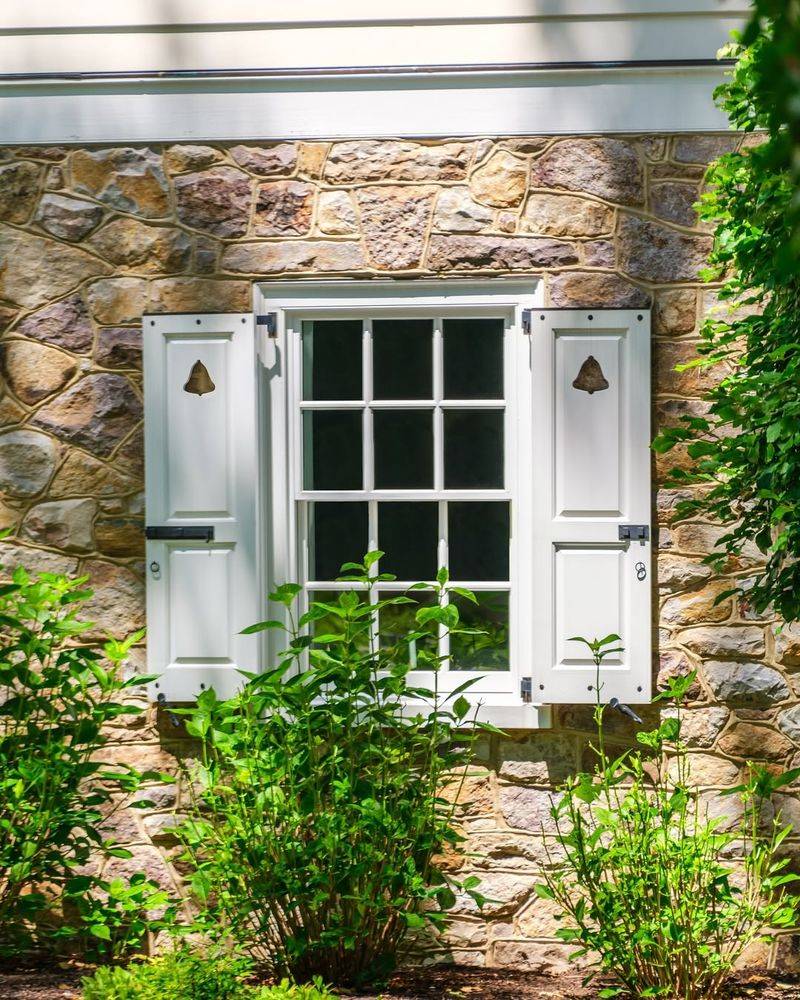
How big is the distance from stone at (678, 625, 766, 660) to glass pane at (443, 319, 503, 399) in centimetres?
112

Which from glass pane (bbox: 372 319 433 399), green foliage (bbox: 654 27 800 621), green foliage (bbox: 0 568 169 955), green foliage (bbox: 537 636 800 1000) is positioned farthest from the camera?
glass pane (bbox: 372 319 433 399)

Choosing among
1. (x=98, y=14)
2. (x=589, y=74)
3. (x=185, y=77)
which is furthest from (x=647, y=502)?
(x=98, y=14)

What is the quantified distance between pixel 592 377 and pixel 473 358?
44 cm

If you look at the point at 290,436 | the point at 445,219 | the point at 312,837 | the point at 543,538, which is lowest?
the point at 312,837

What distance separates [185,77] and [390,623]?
82.0 inches

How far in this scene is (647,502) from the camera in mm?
3410

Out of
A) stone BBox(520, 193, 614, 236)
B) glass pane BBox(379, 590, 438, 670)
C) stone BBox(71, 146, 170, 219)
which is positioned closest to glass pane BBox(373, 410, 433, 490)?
glass pane BBox(379, 590, 438, 670)

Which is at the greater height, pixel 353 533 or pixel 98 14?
pixel 98 14

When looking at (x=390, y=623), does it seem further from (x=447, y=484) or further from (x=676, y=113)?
(x=676, y=113)

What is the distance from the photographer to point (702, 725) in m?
3.44

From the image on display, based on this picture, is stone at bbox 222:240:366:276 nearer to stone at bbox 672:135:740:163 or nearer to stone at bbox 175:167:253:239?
stone at bbox 175:167:253:239

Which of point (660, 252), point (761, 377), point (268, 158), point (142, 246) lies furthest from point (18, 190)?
point (761, 377)

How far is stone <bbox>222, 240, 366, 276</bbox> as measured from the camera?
3.50 m

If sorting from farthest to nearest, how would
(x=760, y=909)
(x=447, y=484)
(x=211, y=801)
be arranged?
(x=447, y=484) → (x=760, y=909) → (x=211, y=801)
